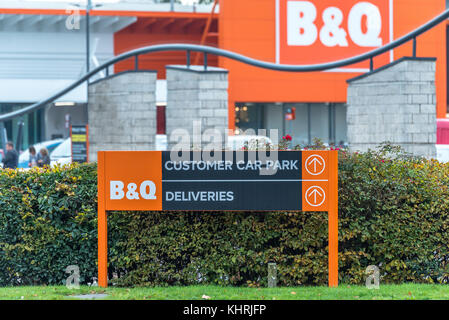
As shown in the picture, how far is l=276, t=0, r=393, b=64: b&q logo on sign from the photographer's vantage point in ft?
116


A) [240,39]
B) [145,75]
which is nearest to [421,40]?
[240,39]

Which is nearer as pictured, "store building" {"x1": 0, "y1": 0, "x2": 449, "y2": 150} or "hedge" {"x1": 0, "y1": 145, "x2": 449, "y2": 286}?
"hedge" {"x1": 0, "y1": 145, "x2": 449, "y2": 286}

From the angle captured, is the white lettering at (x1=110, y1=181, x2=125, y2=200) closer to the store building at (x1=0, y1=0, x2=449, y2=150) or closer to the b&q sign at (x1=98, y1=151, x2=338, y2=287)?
the b&q sign at (x1=98, y1=151, x2=338, y2=287)

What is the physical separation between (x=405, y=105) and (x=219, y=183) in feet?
40.6

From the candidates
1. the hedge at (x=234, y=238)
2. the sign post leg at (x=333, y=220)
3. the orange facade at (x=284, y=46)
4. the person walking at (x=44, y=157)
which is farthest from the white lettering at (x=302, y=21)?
the sign post leg at (x=333, y=220)

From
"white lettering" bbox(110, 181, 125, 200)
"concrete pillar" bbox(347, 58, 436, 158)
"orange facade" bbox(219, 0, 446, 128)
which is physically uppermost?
"orange facade" bbox(219, 0, 446, 128)

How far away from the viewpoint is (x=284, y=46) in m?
35.4

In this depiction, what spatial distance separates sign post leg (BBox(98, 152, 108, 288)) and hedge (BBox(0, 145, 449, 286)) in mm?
171

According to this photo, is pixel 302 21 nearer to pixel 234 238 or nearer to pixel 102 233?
pixel 234 238

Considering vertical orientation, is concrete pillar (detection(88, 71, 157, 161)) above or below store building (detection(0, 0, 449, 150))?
below

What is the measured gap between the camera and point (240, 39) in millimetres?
35531

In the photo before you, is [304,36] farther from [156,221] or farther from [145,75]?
[156,221]

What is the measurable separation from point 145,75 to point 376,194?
575 inches

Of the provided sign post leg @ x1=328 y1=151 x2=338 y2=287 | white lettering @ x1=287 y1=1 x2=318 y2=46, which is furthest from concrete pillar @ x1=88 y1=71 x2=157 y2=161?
white lettering @ x1=287 y1=1 x2=318 y2=46
